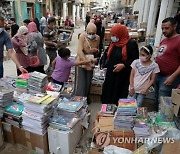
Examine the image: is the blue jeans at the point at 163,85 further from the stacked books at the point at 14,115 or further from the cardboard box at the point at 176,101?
the stacked books at the point at 14,115

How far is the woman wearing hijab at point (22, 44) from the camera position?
11.7ft

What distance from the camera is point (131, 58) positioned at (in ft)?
9.73

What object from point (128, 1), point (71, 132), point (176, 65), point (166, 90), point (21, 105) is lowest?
point (71, 132)

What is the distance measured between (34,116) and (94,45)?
1.57 m

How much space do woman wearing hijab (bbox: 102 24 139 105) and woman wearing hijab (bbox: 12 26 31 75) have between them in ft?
5.40

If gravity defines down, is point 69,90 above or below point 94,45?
below

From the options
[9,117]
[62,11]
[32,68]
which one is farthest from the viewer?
[62,11]

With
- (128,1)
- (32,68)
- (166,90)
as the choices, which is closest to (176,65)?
(166,90)

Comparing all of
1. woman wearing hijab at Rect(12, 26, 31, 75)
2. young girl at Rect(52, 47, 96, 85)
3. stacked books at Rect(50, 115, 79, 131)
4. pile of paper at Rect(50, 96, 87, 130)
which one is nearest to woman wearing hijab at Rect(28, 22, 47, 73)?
woman wearing hijab at Rect(12, 26, 31, 75)

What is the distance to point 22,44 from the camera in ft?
11.8

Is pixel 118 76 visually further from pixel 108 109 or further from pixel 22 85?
pixel 22 85

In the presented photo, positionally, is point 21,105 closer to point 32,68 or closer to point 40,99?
point 40,99

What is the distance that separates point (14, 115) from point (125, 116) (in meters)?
1.40

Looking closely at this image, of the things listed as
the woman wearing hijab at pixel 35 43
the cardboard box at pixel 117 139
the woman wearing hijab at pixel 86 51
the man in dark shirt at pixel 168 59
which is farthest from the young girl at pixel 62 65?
the cardboard box at pixel 117 139
